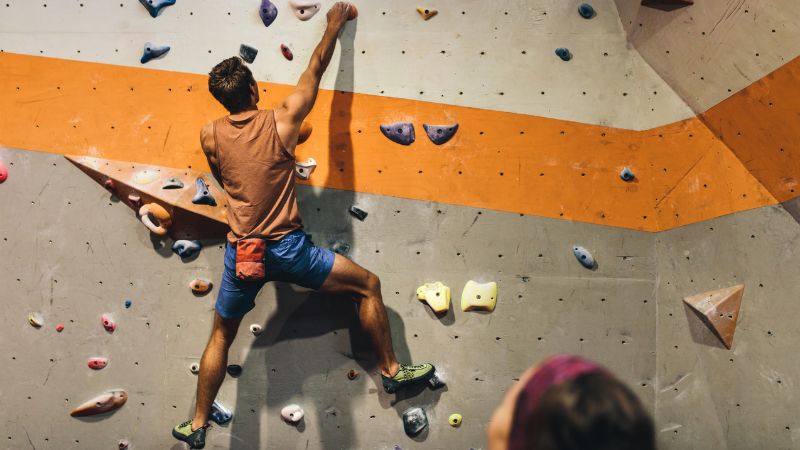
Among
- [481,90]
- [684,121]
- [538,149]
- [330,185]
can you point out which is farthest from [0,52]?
[684,121]

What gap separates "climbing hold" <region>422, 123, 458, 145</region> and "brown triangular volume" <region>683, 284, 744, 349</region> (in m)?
1.18

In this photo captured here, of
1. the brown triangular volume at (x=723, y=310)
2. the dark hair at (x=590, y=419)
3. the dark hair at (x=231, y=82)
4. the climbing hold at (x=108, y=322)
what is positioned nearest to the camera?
the dark hair at (x=590, y=419)

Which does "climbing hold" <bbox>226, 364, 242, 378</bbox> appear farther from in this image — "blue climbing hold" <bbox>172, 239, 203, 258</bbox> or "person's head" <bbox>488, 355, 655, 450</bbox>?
"person's head" <bbox>488, 355, 655, 450</bbox>

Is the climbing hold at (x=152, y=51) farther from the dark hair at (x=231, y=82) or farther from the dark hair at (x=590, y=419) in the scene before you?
the dark hair at (x=590, y=419)

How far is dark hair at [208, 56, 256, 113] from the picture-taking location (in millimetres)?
2688

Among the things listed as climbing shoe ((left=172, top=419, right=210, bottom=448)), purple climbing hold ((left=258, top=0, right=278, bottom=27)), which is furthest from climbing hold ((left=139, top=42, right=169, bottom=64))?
climbing shoe ((left=172, top=419, right=210, bottom=448))

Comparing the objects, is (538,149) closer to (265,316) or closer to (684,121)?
(684,121)

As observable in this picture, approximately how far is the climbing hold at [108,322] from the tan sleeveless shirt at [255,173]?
79 centimetres

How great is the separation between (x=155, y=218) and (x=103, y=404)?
0.81 metres

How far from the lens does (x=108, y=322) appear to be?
3184 millimetres

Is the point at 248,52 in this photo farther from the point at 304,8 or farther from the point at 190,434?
the point at 190,434

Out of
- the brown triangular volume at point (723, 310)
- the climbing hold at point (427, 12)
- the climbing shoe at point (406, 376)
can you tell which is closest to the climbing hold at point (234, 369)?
the climbing shoe at point (406, 376)

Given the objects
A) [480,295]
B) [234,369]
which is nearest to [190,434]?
[234,369]

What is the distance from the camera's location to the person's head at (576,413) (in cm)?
116
